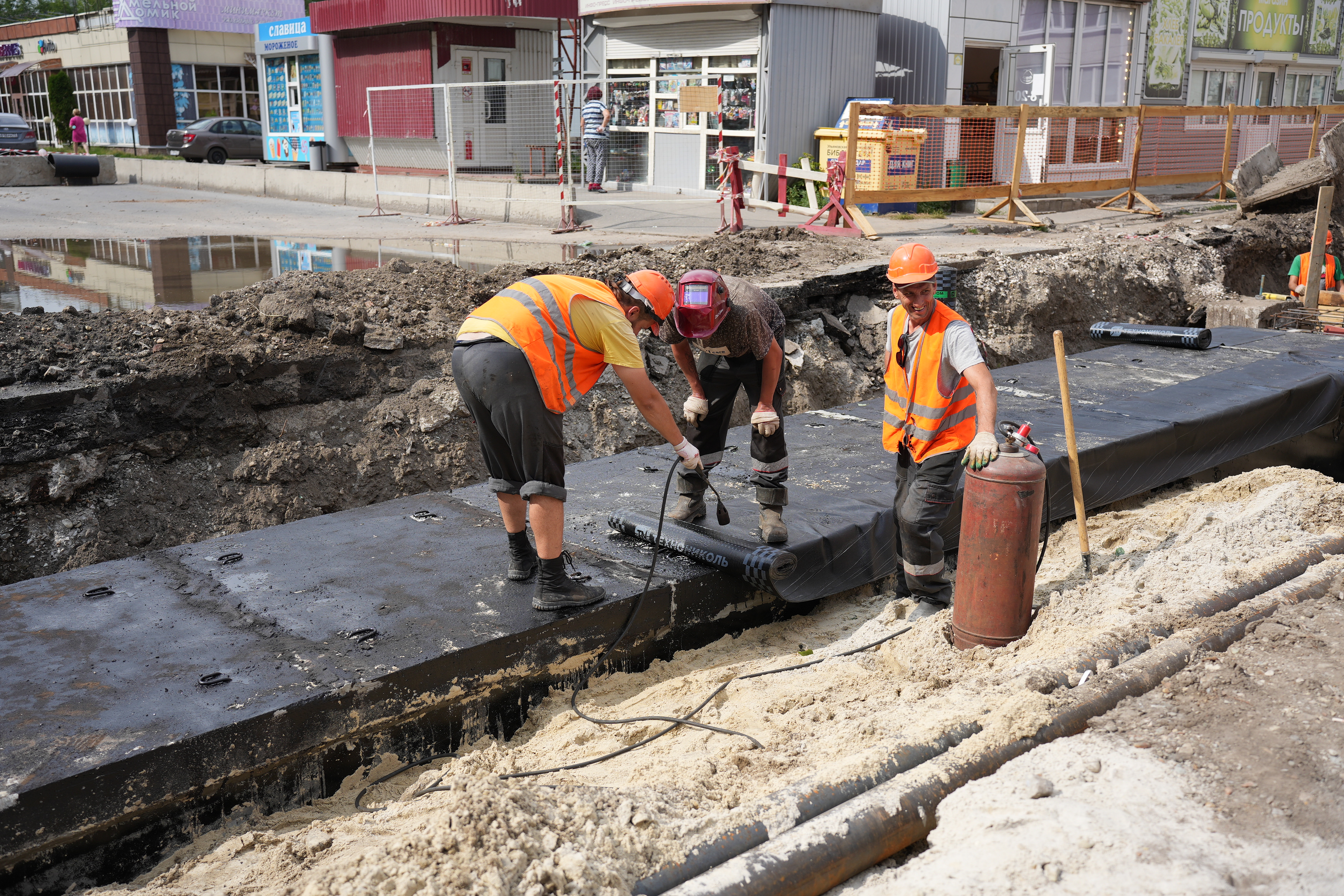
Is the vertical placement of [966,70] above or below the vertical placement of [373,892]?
above

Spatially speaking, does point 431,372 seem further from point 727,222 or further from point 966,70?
point 966,70

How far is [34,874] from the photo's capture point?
9.71 feet

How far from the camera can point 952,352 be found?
4.38 m

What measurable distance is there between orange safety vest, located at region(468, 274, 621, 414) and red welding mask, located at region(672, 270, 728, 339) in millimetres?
482

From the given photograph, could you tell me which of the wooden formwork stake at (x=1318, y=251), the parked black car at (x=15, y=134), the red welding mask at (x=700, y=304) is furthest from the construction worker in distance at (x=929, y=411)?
the parked black car at (x=15, y=134)

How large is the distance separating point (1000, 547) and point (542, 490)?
1973mm

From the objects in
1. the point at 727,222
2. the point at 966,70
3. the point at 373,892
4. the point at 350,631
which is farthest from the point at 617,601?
the point at 966,70

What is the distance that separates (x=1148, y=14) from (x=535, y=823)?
22.7 metres

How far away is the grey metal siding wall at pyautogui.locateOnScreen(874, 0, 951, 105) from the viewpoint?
16938 millimetres

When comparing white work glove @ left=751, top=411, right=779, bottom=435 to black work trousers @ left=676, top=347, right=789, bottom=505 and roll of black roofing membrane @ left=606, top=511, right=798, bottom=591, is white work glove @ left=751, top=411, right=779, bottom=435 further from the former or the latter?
roll of black roofing membrane @ left=606, top=511, right=798, bottom=591

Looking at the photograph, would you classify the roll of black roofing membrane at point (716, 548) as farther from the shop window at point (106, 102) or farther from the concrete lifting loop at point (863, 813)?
the shop window at point (106, 102)

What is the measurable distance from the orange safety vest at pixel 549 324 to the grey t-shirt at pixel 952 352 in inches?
57.3

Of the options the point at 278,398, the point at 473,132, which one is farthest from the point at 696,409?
the point at 473,132

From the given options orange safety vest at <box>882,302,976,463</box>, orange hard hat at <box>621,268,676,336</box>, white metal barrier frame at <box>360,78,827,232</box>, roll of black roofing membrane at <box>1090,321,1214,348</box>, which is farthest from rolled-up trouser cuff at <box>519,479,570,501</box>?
white metal barrier frame at <box>360,78,827,232</box>
